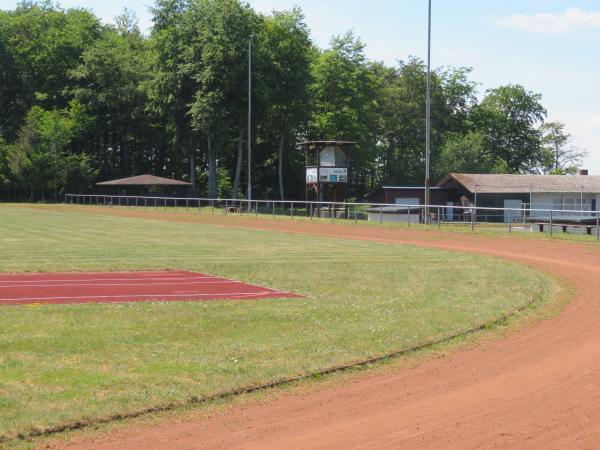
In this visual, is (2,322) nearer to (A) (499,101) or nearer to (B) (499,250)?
(B) (499,250)

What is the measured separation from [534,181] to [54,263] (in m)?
46.5

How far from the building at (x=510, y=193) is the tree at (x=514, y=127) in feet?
128

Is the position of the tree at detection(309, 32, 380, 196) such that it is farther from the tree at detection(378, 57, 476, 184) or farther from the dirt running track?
the dirt running track

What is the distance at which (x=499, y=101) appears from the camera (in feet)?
334

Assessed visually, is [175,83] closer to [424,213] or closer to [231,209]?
[231,209]

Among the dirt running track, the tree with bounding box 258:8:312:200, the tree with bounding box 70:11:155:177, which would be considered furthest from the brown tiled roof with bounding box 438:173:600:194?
the dirt running track

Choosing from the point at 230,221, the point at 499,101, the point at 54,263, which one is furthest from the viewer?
the point at 499,101

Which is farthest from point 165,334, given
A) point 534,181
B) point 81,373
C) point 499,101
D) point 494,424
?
point 499,101

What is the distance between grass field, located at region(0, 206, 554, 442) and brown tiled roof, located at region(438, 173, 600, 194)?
3415cm

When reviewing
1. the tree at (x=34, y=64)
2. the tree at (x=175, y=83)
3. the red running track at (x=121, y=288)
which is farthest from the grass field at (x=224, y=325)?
the tree at (x=34, y=64)

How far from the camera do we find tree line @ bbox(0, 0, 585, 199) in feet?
232

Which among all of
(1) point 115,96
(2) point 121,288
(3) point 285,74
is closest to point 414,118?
(3) point 285,74

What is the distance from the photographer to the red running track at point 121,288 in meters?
15.3

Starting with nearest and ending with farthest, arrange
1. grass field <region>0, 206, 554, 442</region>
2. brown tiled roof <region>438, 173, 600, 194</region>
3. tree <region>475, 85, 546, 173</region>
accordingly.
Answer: grass field <region>0, 206, 554, 442</region> < brown tiled roof <region>438, 173, 600, 194</region> < tree <region>475, 85, 546, 173</region>
